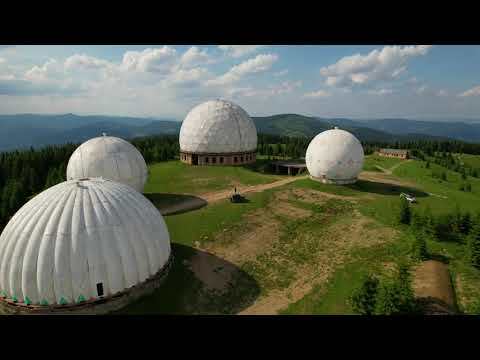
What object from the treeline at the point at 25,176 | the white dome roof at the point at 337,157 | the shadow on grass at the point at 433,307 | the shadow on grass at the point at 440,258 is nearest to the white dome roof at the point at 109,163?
the treeline at the point at 25,176

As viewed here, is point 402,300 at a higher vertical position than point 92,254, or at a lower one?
lower

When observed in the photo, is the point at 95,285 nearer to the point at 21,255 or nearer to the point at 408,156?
the point at 21,255

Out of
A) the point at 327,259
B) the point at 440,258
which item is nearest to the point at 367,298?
the point at 327,259

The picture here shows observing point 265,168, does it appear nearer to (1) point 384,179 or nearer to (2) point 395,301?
(1) point 384,179

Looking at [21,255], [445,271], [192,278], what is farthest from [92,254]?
[445,271]

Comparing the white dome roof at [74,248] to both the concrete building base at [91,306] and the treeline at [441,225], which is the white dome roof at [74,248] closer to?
the concrete building base at [91,306]

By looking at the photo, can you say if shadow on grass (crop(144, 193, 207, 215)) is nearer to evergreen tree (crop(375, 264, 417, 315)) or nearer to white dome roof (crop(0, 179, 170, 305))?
white dome roof (crop(0, 179, 170, 305))
